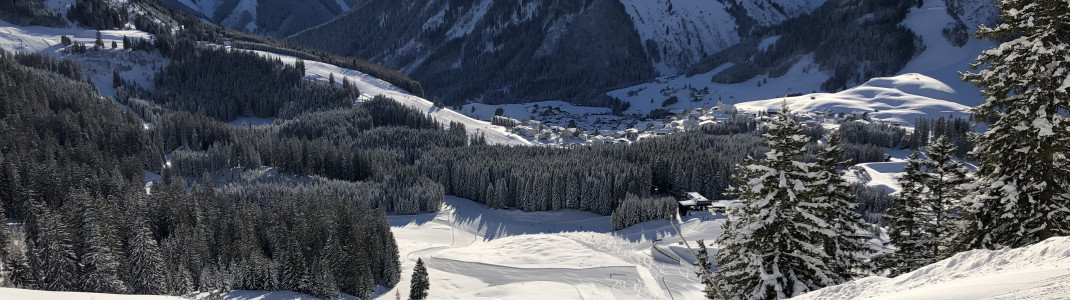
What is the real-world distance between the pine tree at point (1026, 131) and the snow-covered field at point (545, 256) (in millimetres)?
30017

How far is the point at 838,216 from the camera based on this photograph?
24734 millimetres

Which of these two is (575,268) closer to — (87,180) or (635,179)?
(635,179)

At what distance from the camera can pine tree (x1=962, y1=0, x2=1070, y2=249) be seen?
17.8 m

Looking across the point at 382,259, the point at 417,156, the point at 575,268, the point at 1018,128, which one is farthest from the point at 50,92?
the point at 1018,128

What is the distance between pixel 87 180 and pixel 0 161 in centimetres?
830

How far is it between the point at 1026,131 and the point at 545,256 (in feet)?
175

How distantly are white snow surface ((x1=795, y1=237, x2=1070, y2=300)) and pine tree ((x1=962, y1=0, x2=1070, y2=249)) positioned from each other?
6.44 m

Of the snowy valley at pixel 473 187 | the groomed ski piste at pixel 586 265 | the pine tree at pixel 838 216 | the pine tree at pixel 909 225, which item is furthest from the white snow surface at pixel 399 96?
the pine tree at pixel 838 216

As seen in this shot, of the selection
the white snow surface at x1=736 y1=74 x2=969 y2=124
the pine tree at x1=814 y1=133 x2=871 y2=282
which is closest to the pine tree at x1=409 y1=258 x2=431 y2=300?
the pine tree at x1=814 y1=133 x2=871 y2=282

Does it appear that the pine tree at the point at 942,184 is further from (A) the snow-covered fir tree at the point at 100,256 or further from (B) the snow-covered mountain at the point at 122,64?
(B) the snow-covered mountain at the point at 122,64

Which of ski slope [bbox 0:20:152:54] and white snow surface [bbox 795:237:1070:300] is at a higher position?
ski slope [bbox 0:20:152:54]

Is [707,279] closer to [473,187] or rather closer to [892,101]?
[473,187]

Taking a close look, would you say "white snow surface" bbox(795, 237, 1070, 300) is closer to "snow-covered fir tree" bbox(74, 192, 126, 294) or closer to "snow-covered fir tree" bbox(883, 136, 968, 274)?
"snow-covered fir tree" bbox(883, 136, 968, 274)

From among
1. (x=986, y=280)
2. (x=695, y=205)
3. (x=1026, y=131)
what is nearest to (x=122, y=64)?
(x=695, y=205)
